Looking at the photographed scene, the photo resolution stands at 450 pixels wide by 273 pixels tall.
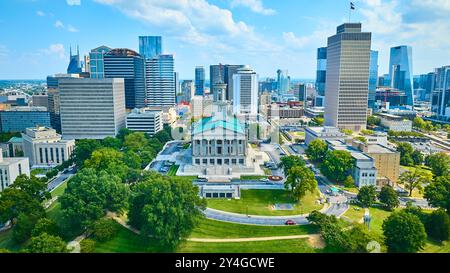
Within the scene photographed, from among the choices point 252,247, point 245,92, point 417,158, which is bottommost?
point 252,247

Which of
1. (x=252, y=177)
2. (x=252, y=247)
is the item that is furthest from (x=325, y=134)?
(x=252, y=247)

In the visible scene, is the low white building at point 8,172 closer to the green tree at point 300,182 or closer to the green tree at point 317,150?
the green tree at point 300,182

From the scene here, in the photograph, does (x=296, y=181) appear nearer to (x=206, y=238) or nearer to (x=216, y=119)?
(x=206, y=238)

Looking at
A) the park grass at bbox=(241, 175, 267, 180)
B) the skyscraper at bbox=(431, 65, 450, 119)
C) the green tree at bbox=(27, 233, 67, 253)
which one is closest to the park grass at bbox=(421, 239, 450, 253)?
the park grass at bbox=(241, 175, 267, 180)

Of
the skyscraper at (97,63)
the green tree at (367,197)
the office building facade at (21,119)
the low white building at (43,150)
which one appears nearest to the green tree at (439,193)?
the green tree at (367,197)

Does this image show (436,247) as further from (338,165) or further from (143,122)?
(143,122)
